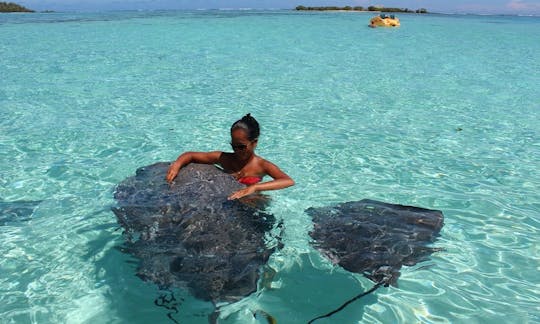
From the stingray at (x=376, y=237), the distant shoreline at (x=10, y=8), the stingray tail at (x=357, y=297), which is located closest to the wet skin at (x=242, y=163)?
the stingray at (x=376, y=237)

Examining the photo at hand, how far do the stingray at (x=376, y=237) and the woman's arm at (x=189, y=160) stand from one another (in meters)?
1.25

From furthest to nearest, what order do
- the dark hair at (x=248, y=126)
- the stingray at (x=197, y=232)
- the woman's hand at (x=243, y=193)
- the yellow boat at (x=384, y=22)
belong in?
the yellow boat at (x=384, y=22), the dark hair at (x=248, y=126), the woman's hand at (x=243, y=193), the stingray at (x=197, y=232)

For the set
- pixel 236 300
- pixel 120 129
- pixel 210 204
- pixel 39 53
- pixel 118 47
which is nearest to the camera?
pixel 236 300

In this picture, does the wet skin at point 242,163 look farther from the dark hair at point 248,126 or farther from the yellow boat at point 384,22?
the yellow boat at point 384,22

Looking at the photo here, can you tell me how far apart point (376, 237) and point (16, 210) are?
402 cm

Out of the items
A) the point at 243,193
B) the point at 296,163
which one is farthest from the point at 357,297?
the point at 296,163

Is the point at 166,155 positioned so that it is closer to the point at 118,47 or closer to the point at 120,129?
the point at 120,129

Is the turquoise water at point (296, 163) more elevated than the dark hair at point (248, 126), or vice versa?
the dark hair at point (248, 126)

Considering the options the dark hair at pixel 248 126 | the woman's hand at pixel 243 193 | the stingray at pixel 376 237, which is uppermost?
the dark hair at pixel 248 126

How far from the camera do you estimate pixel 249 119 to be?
14.2ft

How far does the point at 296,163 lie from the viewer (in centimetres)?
683

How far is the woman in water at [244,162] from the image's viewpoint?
14.0 feet

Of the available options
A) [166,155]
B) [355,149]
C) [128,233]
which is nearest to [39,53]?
[166,155]

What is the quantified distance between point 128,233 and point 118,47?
1763 cm
